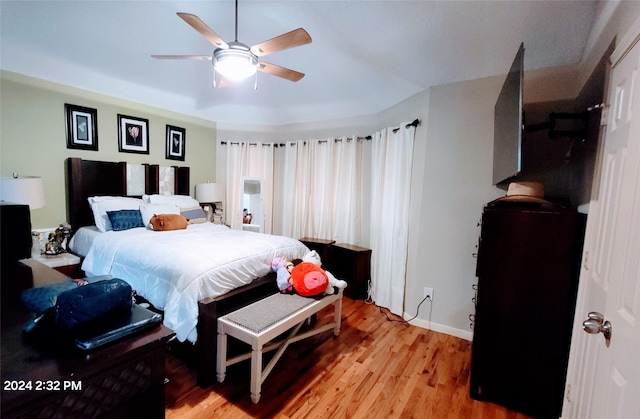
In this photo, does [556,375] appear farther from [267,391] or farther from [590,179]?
[267,391]

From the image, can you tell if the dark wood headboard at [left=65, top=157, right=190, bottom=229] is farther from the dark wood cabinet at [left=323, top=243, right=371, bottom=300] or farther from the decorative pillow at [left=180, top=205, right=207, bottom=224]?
the dark wood cabinet at [left=323, top=243, right=371, bottom=300]

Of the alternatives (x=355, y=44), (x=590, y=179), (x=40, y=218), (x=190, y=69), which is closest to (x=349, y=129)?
(x=355, y=44)

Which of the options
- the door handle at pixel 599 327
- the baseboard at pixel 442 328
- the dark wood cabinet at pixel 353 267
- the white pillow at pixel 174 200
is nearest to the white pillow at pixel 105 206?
the white pillow at pixel 174 200

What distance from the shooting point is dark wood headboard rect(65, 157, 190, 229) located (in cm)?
303

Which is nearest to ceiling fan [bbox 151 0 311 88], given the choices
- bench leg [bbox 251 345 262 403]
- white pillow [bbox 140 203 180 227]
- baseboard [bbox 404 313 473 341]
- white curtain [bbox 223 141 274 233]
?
bench leg [bbox 251 345 262 403]

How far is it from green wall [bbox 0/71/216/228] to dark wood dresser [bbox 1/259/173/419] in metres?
2.81

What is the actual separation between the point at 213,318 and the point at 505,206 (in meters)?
2.08

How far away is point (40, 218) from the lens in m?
2.86

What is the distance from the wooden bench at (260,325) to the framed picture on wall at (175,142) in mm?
2929

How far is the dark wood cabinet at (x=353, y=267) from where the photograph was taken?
335 cm

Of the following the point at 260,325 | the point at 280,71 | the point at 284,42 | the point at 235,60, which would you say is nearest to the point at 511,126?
the point at 284,42

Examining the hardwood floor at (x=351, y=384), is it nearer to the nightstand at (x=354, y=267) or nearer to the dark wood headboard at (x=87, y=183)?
the nightstand at (x=354, y=267)

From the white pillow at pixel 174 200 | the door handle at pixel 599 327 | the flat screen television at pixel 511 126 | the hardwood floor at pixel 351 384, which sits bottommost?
the hardwood floor at pixel 351 384

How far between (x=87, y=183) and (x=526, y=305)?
14.1 ft
